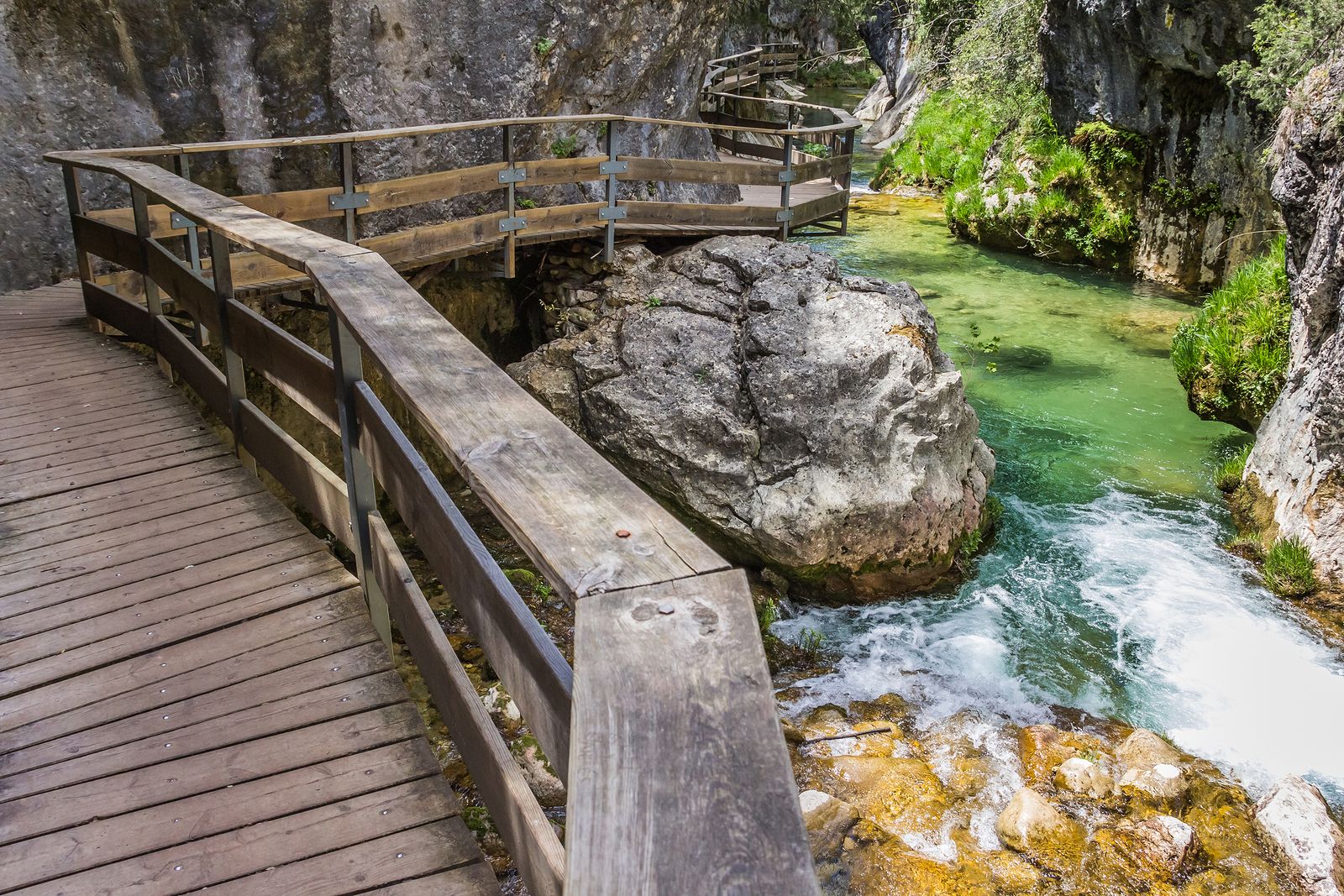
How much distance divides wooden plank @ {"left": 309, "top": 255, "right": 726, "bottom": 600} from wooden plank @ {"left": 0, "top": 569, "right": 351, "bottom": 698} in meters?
1.19

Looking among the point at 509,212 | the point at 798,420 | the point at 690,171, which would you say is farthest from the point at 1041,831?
the point at 690,171

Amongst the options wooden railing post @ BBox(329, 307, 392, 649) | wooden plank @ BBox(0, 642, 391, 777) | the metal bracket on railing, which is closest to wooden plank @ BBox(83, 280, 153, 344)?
the metal bracket on railing

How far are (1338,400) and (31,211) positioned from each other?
10.4 meters

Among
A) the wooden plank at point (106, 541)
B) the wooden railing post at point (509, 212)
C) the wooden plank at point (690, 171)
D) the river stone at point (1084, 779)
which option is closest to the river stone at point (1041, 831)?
the river stone at point (1084, 779)

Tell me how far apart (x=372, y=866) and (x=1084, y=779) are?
490cm

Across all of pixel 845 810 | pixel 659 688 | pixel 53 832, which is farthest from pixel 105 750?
pixel 845 810

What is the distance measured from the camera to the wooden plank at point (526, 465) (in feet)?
5.22

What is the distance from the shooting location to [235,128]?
909cm

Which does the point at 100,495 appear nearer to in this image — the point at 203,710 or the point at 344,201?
the point at 203,710

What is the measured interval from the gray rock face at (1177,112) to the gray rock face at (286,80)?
7.43 meters

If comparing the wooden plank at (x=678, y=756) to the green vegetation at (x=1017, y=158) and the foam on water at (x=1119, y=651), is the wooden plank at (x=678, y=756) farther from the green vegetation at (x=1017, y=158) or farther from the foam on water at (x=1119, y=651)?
the green vegetation at (x=1017, y=158)

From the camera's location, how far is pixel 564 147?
435 inches

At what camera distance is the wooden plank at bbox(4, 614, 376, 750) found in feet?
9.93

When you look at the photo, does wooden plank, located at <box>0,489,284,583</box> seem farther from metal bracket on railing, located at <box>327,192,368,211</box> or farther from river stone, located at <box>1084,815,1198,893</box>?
river stone, located at <box>1084,815,1198,893</box>
